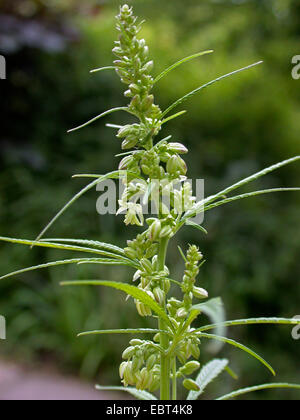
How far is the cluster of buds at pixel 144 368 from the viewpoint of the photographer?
0.47 metres

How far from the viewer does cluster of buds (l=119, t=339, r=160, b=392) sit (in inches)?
18.6

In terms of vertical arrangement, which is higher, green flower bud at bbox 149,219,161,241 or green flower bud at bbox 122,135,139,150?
green flower bud at bbox 122,135,139,150

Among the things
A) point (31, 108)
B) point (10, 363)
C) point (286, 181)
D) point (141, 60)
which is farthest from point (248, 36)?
point (141, 60)

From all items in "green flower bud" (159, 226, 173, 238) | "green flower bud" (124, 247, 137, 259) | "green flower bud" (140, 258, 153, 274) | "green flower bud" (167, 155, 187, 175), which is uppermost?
"green flower bud" (167, 155, 187, 175)

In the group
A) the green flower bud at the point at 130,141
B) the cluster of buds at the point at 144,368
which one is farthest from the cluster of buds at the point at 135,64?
the cluster of buds at the point at 144,368

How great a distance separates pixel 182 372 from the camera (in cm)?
51

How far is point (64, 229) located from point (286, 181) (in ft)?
4.94

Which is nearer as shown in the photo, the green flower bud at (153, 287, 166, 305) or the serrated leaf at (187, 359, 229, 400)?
the green flower bud at (153, 287, 166, 305)

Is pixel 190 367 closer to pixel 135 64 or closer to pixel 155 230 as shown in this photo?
pixel 155 230

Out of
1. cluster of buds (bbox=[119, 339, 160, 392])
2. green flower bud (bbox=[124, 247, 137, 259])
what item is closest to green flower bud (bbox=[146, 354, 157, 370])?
cluster of buds (bbox=[119, 339, 160, 392])

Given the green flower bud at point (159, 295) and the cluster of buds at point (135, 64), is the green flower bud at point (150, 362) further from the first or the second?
the cluster of buds at point (135, 64)

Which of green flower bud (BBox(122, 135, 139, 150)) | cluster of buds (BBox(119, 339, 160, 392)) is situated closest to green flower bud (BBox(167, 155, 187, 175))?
green flower bud (BBox(122, 135, 139, 150))

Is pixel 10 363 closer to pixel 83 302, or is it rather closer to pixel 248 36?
pixel 83 302

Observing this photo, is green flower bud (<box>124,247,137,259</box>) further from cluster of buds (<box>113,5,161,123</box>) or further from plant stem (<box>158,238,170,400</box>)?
cluster of buds (<box>113,5,161,123</box>)
